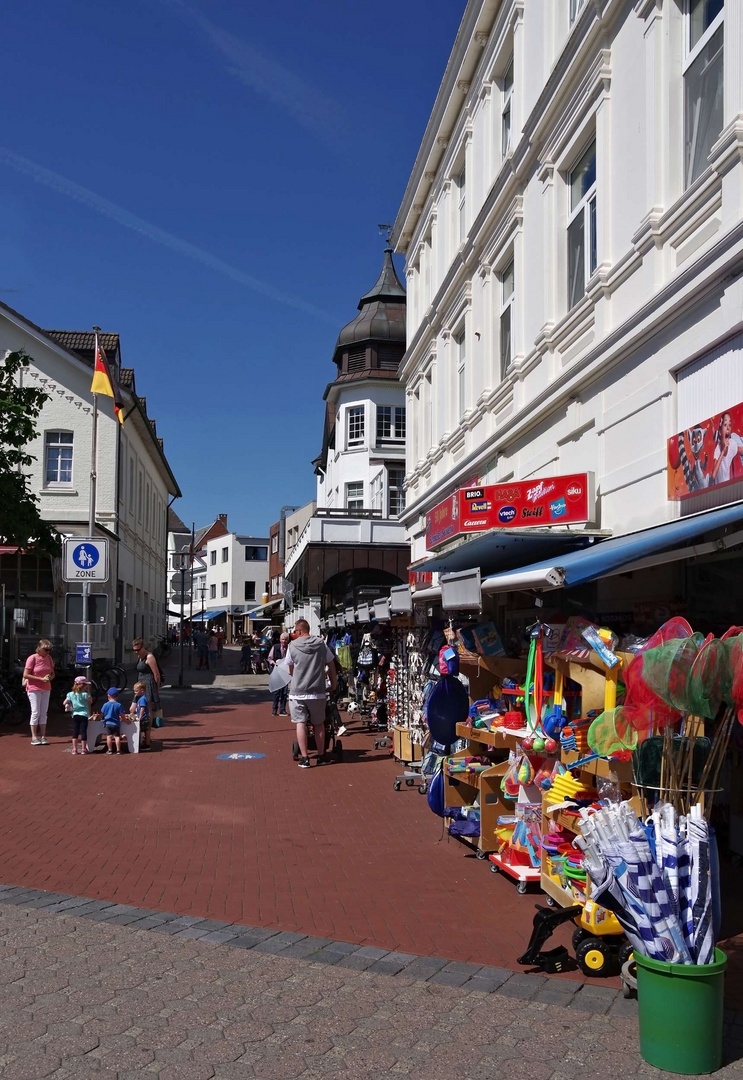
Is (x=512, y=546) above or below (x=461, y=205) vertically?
below

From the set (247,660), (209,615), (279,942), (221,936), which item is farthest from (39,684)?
(209,615)

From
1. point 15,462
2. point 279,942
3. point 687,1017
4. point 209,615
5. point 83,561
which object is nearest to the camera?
point 687,1017

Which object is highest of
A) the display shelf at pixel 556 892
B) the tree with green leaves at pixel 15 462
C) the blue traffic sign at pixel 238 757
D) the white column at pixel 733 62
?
the white column at pixel 733 62

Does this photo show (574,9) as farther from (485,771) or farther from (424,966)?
(424,966)

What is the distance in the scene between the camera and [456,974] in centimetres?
504

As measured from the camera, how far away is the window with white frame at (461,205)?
57.8ft

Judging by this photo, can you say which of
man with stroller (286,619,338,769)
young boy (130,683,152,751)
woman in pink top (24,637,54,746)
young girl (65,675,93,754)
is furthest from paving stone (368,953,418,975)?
woman in pink top (24,637,54,746)

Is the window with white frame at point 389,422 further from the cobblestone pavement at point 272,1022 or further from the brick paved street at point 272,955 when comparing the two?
the cobblestone pavement at point 272,1022

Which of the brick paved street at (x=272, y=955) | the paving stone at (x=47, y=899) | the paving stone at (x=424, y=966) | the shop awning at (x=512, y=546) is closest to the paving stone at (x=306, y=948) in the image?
the brick paved street at (x=272, y=955)

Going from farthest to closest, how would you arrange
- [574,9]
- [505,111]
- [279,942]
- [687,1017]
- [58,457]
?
[58,457]
[505,111]
[574,9]
[279,942]
[687,1017]

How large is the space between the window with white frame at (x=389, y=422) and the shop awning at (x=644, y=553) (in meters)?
35.2

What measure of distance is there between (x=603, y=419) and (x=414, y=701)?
449 cm

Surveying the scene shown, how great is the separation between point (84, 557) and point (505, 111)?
9511 millimetres

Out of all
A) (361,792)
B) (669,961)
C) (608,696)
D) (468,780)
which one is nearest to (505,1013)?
(669,961)
